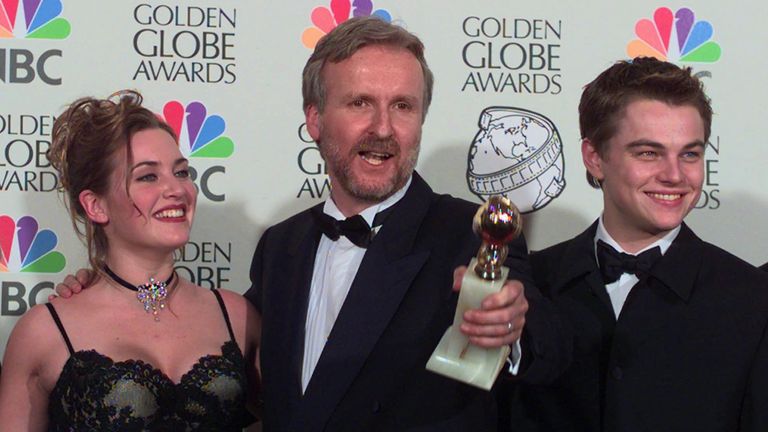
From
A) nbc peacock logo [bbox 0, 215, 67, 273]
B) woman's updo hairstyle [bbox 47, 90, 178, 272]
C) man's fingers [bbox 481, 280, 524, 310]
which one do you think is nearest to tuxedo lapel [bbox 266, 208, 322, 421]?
woman's updo hairstyle [bbox 47, 90, 178, 272]

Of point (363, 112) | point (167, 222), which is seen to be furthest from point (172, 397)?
point (363, 112)

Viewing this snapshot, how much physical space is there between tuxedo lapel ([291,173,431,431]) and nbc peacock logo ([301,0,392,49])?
944 millimetres

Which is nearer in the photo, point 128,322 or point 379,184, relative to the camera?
point 379,184

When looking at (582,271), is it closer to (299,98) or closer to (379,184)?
(379,184)

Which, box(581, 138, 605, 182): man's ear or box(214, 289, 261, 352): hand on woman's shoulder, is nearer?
box(581, 138, 605, 182): man's ear

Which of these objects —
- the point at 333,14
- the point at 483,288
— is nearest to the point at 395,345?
the point at 483,288

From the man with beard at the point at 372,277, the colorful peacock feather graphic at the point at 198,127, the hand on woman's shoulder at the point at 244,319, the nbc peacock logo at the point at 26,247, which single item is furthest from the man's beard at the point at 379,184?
the nbc peacock logo at the point at 26,247

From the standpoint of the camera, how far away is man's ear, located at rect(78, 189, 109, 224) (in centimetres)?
244

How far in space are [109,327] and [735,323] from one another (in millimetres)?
1373

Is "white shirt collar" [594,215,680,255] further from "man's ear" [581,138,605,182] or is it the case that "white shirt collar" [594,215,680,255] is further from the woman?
the woman

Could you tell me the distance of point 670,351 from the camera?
203cm

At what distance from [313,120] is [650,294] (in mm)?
833

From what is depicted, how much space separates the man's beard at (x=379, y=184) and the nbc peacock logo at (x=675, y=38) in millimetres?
1071

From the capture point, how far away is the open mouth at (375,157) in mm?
2154
